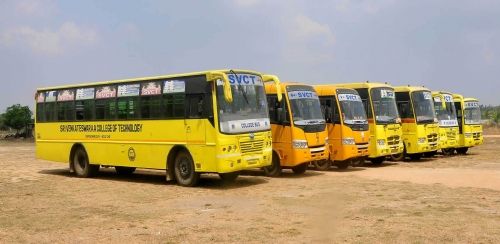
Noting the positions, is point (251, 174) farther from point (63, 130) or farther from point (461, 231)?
point (461, 231)

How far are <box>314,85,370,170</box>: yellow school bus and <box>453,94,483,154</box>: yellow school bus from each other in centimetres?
989

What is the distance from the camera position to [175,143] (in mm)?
14891

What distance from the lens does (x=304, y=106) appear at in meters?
16.7

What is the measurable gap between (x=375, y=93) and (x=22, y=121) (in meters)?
54.9

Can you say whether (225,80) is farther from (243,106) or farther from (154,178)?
(154,178)

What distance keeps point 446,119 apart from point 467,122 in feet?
8.52

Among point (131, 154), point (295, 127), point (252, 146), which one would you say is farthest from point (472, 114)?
point (131, 154)

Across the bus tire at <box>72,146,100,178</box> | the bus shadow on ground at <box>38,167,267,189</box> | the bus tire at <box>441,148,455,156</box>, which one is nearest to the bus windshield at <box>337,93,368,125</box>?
the bus shadow on ground at <box>38,167,267,189</box>

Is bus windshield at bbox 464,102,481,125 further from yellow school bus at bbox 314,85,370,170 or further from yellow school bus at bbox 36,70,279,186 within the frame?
yellow school bus at bbox 36,70,279,186

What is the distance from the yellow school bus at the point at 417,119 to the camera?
22172 millimetres

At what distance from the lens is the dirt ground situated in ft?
27.9

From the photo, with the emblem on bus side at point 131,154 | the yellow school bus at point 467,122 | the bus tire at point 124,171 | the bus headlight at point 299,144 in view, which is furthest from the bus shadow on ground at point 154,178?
the yellow school bus at point 467,122

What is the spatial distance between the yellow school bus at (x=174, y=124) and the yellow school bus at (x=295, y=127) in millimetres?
1112

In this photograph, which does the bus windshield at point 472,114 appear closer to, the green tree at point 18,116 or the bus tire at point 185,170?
the bus tire at point 185,170
